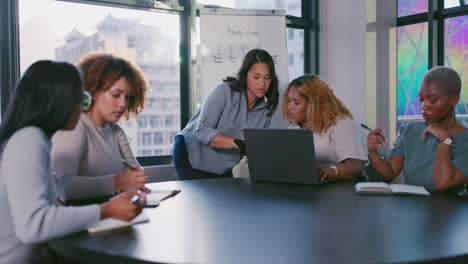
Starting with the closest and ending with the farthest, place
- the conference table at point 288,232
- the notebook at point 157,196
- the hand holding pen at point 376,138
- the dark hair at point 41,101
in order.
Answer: the conference table at point 288,232
the dark hair at point 41,101
the notebook at point 157,196
the hand holding pen at point 376,138

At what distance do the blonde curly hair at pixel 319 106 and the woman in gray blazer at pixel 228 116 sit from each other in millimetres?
430

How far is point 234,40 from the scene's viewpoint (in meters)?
3.62

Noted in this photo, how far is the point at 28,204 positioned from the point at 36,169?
3.1 inches

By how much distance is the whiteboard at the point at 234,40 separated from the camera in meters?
3.53

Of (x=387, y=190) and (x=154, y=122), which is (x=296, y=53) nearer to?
(x=154, y=122)

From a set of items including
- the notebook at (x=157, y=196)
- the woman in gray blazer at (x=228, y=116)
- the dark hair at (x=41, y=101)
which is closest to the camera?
the dark hair at (x=41, y=101)

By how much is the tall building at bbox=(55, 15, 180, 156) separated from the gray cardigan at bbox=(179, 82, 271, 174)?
96cm

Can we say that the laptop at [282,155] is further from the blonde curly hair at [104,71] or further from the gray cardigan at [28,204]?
the gray cardigan at [28,204]

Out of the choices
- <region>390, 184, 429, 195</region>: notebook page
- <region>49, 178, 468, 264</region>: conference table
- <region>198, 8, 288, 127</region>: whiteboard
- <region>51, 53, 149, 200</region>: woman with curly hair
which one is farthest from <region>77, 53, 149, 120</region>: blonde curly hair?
<region>198, 8, 288, 127</region>: whiteboard

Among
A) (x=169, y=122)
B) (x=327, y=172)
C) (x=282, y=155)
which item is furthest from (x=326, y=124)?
(x=169, y=122)

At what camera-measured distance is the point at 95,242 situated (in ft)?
3.47

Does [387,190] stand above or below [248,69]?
below

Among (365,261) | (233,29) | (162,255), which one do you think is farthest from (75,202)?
(233,29)

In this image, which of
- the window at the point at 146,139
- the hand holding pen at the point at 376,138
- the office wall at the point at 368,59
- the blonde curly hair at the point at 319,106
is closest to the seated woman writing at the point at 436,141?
the hand holding pen at the point at 376,138
